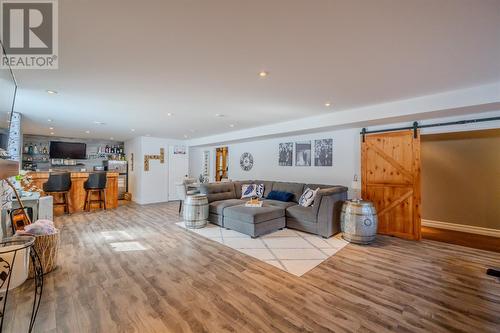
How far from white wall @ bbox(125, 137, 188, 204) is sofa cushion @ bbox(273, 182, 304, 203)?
4.86m

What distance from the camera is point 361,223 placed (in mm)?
3748

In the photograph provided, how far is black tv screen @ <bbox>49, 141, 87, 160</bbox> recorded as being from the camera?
309 inches

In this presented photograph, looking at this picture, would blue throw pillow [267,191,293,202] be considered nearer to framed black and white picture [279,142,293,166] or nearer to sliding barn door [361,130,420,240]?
framed black and white picture [279,142,293,166]

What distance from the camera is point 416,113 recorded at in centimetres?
343

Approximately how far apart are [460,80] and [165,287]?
444 cm

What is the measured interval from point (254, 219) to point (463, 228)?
465 cm

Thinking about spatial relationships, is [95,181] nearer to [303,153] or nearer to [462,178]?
[303,153]

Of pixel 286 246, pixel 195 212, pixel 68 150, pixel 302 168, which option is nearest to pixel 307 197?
pixel 302 168

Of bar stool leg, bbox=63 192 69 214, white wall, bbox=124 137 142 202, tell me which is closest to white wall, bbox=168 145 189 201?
white wall, bbox=124 137 142 202

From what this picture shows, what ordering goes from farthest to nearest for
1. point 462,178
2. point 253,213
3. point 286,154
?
point 286,154, point 462,178, point 253,213

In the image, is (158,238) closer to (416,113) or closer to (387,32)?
(387,32)

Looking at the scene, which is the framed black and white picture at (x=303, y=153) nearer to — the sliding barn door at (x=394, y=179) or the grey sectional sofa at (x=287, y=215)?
the grey sectional sofa at (x=287, y=215)

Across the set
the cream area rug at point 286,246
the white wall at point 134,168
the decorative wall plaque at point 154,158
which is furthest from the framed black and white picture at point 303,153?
the white wall at point 134,168

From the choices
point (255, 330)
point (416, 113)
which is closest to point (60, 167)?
point (255, 330)
